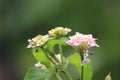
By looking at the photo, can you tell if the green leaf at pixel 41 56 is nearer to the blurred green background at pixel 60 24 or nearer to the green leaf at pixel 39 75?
the green leaf at pixel 39 75

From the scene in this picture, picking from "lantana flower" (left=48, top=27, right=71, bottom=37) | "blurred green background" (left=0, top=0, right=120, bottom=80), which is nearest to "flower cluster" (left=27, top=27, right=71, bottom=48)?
"lantana flower" (left=48, top=27, right=71, bottom=37)

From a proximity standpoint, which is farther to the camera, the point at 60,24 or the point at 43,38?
the point at 60,24

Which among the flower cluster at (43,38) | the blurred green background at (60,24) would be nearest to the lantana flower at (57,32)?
the flower cluster at (43,38)

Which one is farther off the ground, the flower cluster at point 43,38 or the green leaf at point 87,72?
the flower cluster at point 43,38

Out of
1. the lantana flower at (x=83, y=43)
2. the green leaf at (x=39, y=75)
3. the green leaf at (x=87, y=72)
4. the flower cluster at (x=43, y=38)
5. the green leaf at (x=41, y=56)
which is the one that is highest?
the flower cluster at (x=43, y=38)

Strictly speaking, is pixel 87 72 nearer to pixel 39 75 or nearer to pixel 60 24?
pixel 39 75

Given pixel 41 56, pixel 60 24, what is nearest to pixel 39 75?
pixel 41 56

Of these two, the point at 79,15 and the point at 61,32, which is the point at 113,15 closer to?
the point at 79,15

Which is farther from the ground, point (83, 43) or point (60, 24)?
point (83, 43)
